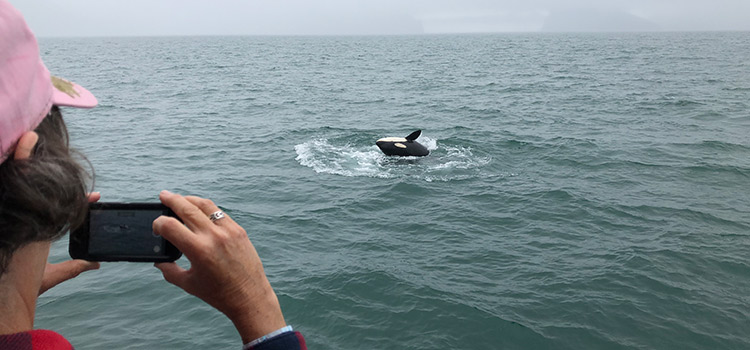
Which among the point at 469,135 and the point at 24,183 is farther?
the point at 469,135

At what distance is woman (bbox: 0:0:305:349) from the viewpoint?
1.37 metres

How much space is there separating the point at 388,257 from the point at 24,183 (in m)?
11.4

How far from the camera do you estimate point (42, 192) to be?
4.70 ft

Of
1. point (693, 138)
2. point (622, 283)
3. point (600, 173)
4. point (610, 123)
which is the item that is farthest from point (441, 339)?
point (610, 123)

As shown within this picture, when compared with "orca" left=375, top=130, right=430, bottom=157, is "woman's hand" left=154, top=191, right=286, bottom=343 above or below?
Answer: above

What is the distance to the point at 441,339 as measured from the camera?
30.8 feet

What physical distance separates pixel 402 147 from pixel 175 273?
62.1 feet

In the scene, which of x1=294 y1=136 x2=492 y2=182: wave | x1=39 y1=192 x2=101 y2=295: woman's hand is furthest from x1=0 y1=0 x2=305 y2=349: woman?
x1=294 y1=136 x2=492 y2=182: wave

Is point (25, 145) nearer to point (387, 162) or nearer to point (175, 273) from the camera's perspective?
point (175, 273)

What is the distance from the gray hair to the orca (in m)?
19.3

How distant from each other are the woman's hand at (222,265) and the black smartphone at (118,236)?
293 millimetres

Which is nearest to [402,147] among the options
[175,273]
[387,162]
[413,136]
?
[413,136]

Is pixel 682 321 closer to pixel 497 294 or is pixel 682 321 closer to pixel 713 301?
pixel 713 301

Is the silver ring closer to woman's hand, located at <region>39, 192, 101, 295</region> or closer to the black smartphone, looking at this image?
the black smartphone
